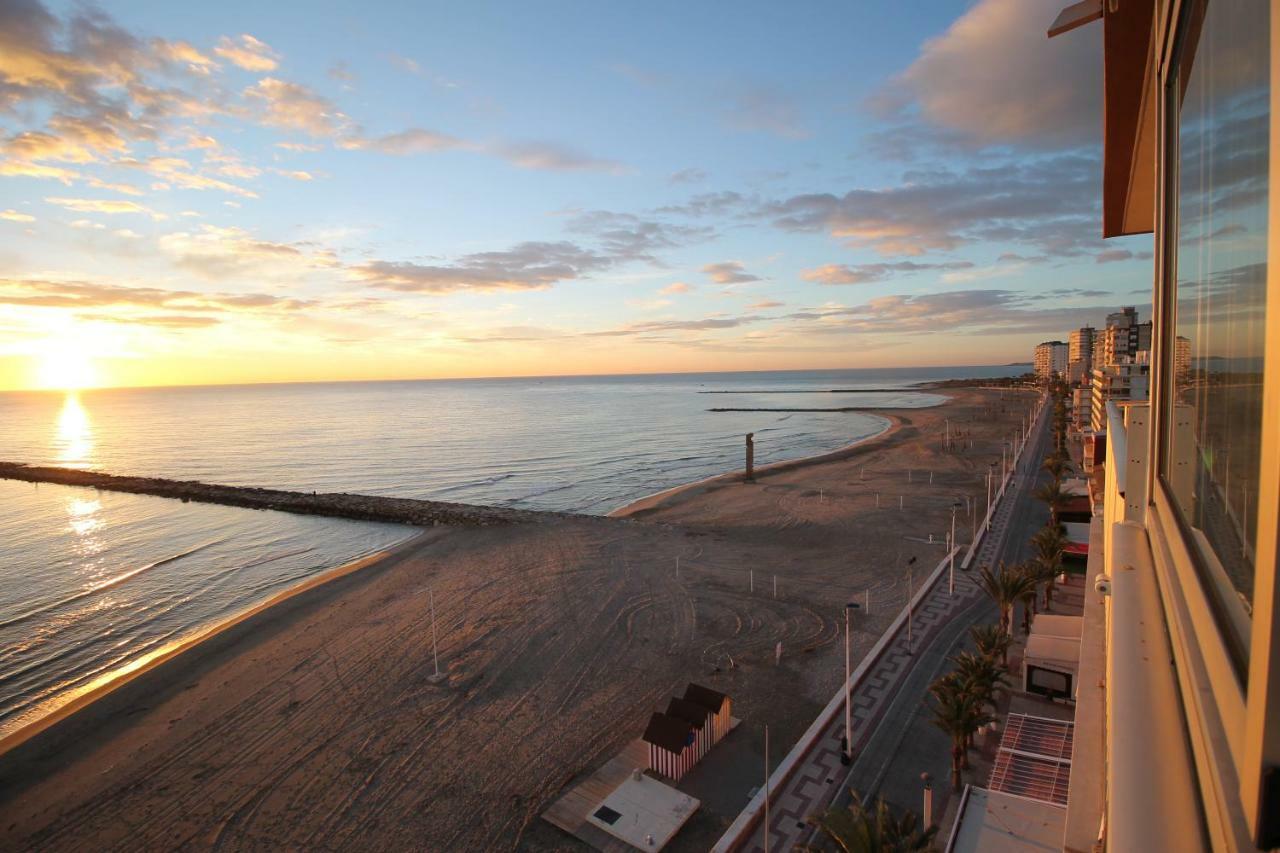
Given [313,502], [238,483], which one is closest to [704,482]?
[313,502]

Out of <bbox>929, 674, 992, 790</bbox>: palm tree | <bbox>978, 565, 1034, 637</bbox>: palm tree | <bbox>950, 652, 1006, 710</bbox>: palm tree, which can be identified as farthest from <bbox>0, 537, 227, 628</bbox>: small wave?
<bbox>978, 565, 1034, 637</bbox>: palm tree

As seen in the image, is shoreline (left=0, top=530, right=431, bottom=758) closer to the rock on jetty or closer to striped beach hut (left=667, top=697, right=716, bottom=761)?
the rock on jetty

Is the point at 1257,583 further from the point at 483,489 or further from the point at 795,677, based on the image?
the point at 483,489

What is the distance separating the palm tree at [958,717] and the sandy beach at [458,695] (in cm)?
421

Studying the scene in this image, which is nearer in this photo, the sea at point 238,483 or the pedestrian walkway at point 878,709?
the pedestrian walkway at point 878,709

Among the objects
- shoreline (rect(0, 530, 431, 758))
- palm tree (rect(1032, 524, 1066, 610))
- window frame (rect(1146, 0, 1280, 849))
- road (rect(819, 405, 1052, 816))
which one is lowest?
shoreline (rect(0, 530, 431, 758))

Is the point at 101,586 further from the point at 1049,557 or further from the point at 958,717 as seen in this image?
the point at 1049,557

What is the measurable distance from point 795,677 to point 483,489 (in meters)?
45.9

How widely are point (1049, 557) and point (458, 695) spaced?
2258cm

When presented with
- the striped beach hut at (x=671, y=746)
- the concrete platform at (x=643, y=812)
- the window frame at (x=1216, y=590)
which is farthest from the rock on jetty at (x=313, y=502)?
the window frame at (x=1216, y=590)

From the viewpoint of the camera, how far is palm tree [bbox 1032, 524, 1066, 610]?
24.3m

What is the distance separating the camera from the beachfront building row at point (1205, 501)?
1.16 m

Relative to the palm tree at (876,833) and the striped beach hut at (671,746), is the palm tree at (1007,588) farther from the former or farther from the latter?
the palm tree at (876,833)

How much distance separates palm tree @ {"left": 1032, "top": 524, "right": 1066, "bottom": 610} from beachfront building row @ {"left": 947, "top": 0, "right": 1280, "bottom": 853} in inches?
910
